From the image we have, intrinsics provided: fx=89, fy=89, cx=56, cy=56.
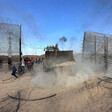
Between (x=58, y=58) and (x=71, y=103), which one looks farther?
(x=58, y=58)

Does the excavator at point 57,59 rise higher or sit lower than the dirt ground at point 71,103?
higher

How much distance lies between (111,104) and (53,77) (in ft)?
14.9

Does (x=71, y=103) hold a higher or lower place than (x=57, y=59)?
lower

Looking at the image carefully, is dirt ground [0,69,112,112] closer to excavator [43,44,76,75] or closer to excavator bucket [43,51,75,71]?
excavator [43,44,76,75]

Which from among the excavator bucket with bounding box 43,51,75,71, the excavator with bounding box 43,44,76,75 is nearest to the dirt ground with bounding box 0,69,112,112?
the excavator with bounding box 43,44,76,75

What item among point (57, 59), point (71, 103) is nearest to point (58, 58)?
point (57, 59)

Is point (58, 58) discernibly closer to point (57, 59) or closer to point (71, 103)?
point (57, 59)

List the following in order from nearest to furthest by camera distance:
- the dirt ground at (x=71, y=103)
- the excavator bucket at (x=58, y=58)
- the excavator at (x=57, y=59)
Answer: the dirt ground at (x=71, y=103) < the excavator at (x=57, y=59) < the excavator bucket at (x=58, y=58)

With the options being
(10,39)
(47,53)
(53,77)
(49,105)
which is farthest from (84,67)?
(10,39)

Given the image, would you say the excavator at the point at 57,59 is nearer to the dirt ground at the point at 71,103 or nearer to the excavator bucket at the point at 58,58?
the excavator bucket at the point at 58,58

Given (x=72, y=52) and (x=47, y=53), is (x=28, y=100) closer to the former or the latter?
(x=47, y=53)

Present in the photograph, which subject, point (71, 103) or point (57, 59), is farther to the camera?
point (57, 59)

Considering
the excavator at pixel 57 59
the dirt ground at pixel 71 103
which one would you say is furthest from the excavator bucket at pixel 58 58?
the dirt ground at pixel 71 103

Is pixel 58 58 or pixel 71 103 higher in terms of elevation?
pixel 58 58
